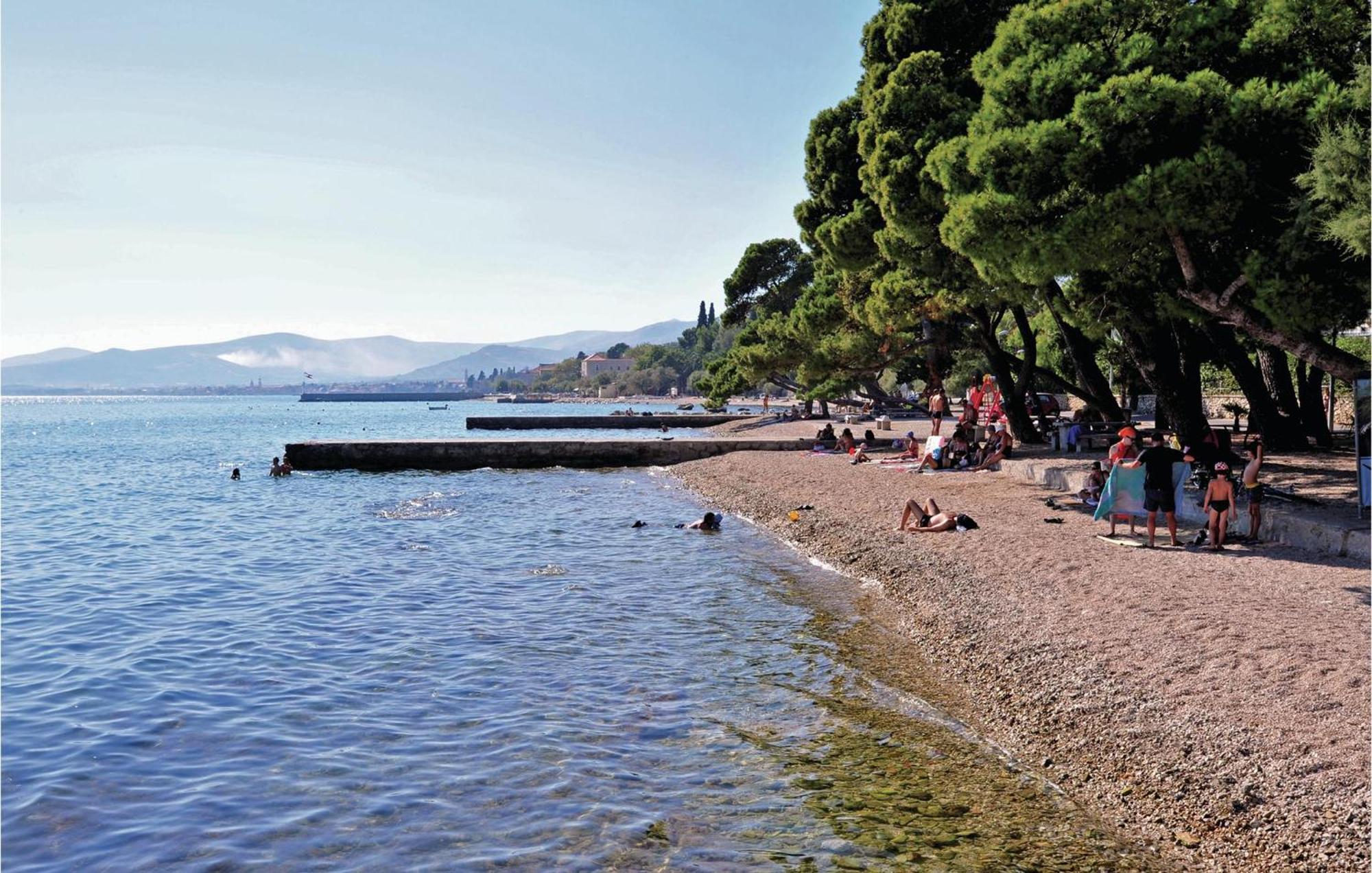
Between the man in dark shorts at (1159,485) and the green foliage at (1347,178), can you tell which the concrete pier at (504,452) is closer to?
the man in dark shorts at (1159,485)

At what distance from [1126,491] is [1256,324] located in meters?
3.27

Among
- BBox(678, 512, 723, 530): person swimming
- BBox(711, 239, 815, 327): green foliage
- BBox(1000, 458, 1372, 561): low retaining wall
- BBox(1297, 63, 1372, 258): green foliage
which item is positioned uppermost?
BBox(711, 239, 815, 327): green foliage

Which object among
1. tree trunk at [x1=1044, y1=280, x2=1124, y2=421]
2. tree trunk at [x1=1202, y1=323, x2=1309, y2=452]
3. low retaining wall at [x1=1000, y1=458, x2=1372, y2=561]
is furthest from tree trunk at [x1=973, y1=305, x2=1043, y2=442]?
low retaining wall at [x1=1000, y1=458, x2=1372, y2=561]

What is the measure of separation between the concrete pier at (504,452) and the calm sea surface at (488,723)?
1890 cm

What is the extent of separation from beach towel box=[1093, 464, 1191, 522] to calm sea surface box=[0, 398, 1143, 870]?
4.12 m

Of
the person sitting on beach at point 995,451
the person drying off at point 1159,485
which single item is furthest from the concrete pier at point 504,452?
the person drying off at point 1159,485

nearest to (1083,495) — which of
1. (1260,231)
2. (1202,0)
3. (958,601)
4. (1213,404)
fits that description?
(1260,231)

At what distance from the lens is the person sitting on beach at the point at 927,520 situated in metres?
16.3

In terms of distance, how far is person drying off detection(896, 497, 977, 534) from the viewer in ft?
53.3

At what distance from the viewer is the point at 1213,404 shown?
4753 cm

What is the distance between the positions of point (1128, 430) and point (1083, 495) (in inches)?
102

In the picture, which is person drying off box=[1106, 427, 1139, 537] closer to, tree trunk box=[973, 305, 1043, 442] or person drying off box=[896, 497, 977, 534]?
person drying off box=[896, 497, 977, 534]

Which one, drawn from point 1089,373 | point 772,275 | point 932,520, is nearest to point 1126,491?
point 932,520

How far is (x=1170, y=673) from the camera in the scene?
319 inches
